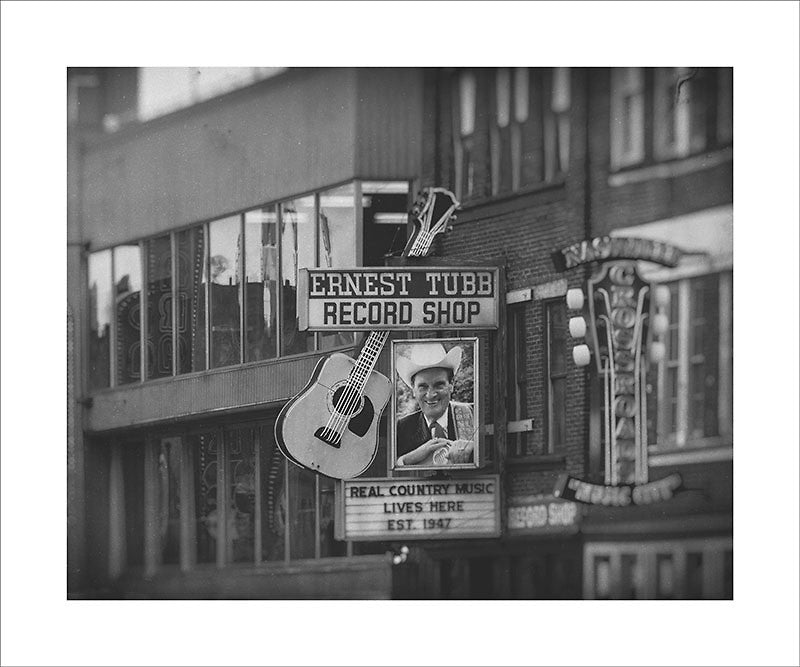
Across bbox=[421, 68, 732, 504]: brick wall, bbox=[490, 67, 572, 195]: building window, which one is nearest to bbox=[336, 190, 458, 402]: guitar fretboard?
bbox=[421, 68, 732, 504]: brick wall

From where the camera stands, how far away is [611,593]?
17016mm

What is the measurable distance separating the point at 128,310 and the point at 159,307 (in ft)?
1.00

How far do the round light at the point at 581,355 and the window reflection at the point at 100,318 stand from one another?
175 inches

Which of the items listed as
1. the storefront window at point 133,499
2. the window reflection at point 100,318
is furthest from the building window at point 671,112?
the storefront window at point 133,499

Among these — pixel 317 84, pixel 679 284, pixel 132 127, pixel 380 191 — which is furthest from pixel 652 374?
pixel 132 127

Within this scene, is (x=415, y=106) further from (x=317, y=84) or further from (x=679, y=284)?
(x=679, y=284)

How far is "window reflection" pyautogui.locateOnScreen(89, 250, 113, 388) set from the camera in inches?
695

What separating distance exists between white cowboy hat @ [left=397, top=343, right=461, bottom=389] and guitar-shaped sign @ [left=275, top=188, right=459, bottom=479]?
0.19 metres

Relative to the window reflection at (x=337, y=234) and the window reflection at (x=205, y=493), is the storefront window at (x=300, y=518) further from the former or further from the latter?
the window reflection at (x=337, y=234)

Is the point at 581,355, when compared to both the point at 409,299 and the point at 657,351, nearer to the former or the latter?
the point at 657,351

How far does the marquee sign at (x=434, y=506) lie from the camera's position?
56.0ft

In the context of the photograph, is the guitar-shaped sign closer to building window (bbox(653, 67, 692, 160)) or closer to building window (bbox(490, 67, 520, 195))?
building window (bbox(490, 67, 520, 195))

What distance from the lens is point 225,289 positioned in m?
17.6

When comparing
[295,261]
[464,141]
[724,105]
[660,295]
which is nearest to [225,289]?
[295,261]
